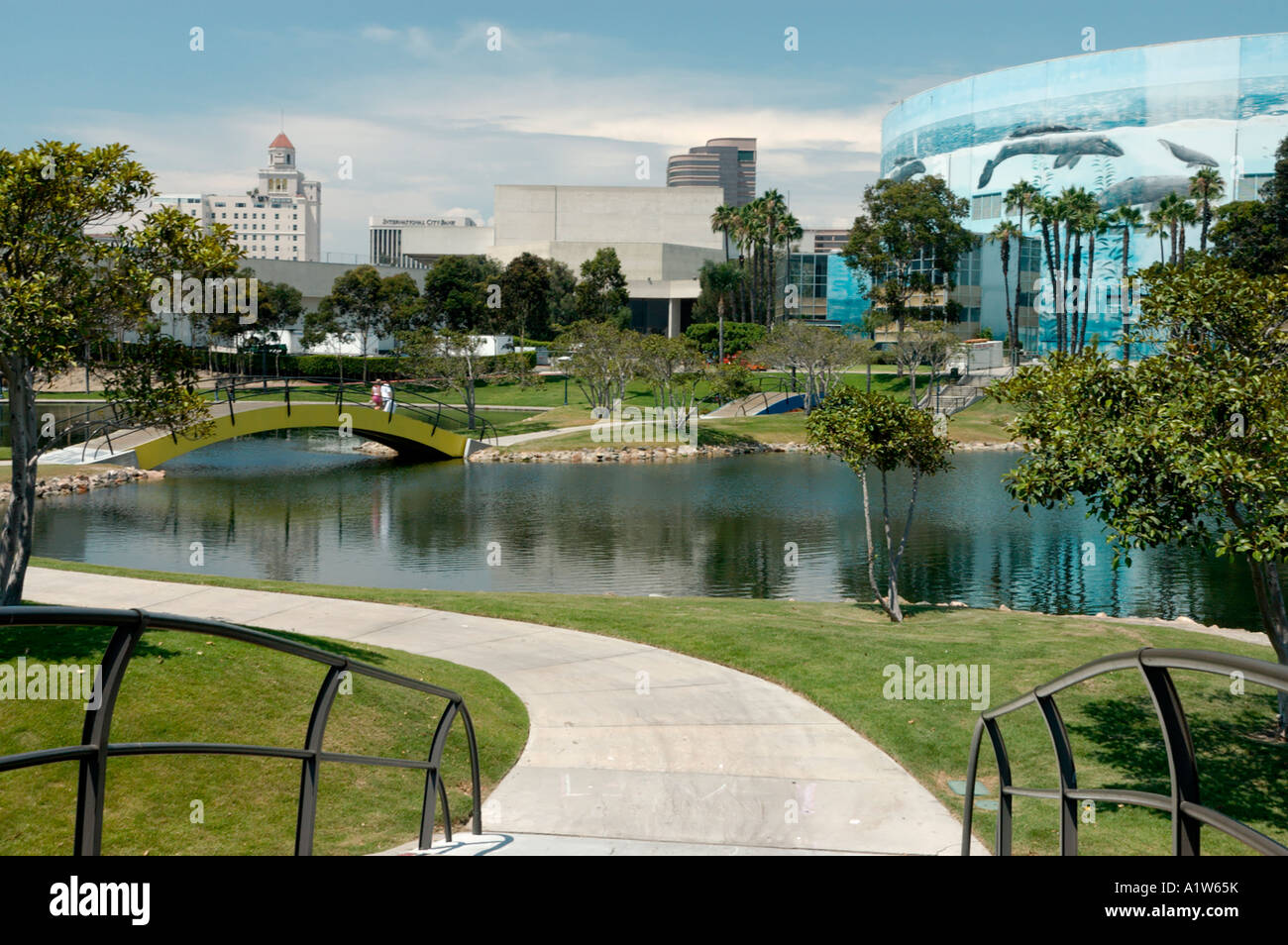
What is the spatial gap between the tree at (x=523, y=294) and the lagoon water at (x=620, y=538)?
52358mm

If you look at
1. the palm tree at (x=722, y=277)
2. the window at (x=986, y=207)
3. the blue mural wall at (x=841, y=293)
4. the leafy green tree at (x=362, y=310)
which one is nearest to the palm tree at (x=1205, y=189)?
the palm tree at (x=722, y=277)

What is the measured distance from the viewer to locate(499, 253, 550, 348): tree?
99.7 metres

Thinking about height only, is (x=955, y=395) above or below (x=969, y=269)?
below

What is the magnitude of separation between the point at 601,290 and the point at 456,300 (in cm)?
1558

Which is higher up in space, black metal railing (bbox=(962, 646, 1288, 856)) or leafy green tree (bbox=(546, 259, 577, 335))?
leafy green tree (bbox=(546, 259, 577, 335))

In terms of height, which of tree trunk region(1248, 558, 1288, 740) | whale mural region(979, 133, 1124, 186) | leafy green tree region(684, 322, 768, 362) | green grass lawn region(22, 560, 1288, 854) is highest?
whale mural region(979, 133, 1124, 186)

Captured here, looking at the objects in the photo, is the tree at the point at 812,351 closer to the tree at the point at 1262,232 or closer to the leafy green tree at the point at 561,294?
the tree at the point at 1262,232

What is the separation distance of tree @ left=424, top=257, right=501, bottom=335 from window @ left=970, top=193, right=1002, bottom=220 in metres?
62.0

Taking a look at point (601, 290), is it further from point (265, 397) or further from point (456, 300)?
point (265, 397)

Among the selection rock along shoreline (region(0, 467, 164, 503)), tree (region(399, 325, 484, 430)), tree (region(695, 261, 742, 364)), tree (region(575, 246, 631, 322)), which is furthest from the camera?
tree (region(695, 261, 742, 364))

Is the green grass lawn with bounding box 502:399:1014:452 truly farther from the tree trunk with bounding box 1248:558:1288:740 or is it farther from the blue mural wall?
the blue mural wall

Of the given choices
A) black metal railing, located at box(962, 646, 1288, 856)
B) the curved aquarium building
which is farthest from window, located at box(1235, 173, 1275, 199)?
black metal railing, located at box(962, 646, 1288, 856)

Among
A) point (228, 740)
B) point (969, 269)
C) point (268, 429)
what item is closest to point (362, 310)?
point (268, 429)

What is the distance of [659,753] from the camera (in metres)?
11.1
